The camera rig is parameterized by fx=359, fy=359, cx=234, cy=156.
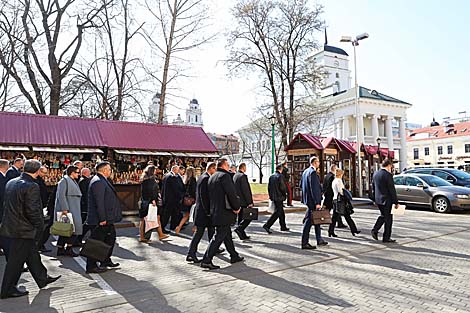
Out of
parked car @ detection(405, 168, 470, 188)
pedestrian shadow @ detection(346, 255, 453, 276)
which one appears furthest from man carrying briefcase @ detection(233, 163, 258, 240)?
parked car @ detection(405, 168, 470, 188)

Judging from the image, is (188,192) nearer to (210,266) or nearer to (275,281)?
(210,266)

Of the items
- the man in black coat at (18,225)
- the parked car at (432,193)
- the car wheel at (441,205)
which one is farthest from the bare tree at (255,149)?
the man in black coat at (18,225)

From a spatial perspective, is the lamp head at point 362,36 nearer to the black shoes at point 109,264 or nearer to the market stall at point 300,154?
the market stall at point 300,154

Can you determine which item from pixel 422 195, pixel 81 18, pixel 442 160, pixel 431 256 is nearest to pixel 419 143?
pixel 442 160

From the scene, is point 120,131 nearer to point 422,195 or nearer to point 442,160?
point 422,195

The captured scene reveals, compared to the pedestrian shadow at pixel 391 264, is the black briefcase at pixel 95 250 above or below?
above

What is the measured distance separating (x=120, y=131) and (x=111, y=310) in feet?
35.9

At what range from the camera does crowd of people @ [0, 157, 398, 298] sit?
15.8 feet

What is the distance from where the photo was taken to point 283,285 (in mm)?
5176

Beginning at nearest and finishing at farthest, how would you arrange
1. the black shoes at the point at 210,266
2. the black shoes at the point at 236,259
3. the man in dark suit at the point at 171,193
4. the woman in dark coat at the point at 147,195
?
1. the black shoes at the point at 210,266
2. the black shoes at the point at 236,259
3. the woman in dark coat at the point at 147,195
4. the man in dark suit at the point at 171,193

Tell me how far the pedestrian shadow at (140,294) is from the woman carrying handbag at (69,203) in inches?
72.3

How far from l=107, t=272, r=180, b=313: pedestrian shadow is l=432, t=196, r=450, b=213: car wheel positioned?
41.2 ft

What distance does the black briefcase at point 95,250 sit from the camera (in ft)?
18.7

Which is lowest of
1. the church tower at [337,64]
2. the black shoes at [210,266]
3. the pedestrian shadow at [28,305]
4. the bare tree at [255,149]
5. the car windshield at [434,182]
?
the pedestrian shadow at [28,305]
